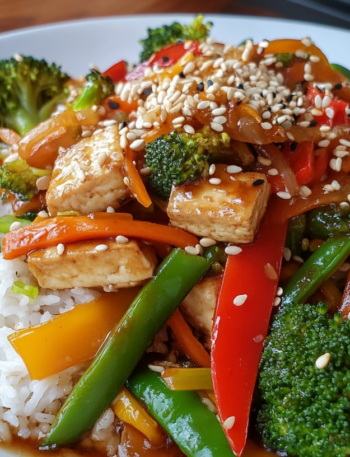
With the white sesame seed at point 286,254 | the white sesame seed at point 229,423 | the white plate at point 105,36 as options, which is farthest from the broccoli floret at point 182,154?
the white plate at point 105,36

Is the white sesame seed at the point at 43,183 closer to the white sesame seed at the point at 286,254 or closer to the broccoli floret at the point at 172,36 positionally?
the white sesame seed at the point at 286,254

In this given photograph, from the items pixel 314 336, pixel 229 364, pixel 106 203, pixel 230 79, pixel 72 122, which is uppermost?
pixel 230 79

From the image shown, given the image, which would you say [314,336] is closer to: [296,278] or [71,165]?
[296,278]

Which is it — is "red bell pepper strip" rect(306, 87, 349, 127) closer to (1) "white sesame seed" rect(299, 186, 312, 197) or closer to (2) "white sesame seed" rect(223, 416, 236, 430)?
(1) "white sesame seed" rect(299, 186, 312, 197)

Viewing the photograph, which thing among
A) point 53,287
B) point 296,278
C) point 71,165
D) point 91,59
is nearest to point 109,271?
point 53,287

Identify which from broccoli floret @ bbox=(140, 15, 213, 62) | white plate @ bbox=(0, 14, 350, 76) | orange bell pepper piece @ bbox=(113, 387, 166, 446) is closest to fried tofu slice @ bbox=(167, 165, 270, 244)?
orange bell pepper piece @ bbox=(113, 387, 166, 446)

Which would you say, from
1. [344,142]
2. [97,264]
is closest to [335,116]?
[344,142]
